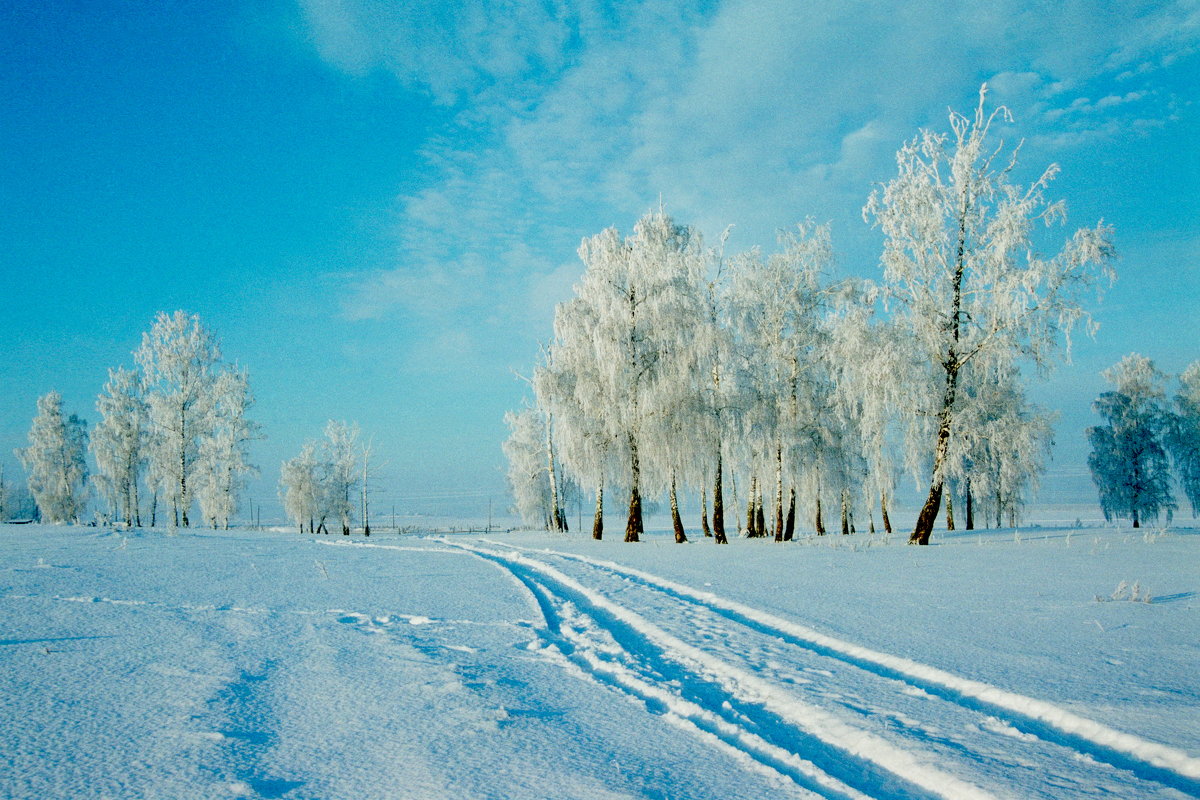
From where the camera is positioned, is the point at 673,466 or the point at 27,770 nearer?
the point at 27,770

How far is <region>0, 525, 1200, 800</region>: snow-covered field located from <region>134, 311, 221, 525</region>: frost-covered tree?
2269 cm

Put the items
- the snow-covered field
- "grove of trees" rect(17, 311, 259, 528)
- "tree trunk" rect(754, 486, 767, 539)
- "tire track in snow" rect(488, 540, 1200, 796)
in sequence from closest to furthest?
the snow-covered field → "tire track in snow" rect(488, 540, 1200, 796) → "tree trunk" rect(754, 486, 767, 539) → "grove of trees" rect(17, 311, 259, 528)

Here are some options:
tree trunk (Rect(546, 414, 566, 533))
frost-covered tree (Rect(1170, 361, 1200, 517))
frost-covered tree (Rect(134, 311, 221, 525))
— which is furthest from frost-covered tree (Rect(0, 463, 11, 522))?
frost-covered tree (Rect(1170, 361, 1200, 517))

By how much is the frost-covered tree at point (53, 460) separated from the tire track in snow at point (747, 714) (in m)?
42.4

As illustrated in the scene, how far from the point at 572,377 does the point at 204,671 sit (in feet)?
50.7

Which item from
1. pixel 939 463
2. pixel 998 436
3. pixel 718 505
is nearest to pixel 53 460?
pixel 718 505

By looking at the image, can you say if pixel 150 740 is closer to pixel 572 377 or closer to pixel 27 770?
pixel 27 770

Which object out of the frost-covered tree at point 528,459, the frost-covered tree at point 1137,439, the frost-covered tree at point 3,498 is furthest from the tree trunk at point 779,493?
the frost-covered tree at point 3,498

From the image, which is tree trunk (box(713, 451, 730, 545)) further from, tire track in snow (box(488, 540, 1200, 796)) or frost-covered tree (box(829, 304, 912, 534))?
tire track in snow (box(488, 540, 1200, 796))

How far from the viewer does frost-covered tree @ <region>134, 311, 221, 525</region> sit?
1086 inches

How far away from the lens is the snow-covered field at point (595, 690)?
109 inches

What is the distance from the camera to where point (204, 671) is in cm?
418

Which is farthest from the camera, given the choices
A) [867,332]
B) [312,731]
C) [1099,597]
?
Answer: [867,332]

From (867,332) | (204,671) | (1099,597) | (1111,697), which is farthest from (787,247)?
(204,671)
